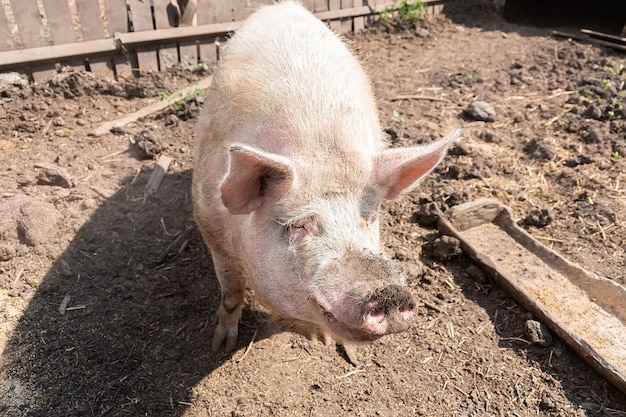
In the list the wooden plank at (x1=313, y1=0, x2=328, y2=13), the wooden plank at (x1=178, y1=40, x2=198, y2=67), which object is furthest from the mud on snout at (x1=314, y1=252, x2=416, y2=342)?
the wooden plank at (x1=313, y1=0, x2=328, y2=13)

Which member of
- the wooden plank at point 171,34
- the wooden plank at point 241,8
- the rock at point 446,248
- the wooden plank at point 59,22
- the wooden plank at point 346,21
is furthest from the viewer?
the wooden plank at point 346,21

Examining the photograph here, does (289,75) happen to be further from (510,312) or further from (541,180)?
(541,180)

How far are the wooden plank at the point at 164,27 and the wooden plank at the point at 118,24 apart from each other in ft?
1.41

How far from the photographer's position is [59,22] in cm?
628

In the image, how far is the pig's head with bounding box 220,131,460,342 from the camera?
2197mm

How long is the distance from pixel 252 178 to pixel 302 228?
36 cm

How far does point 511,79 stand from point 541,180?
9.08 ft

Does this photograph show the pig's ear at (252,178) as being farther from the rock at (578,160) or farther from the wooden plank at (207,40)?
the wooden plank at (207,40)

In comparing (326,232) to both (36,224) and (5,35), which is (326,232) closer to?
(36,224)

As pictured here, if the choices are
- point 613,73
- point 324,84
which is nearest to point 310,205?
point 324,84

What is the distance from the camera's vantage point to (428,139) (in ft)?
20.2

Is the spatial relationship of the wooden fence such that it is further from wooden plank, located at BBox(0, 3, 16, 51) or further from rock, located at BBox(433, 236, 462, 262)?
rock, located at BBox(433, 236, 462, 262)

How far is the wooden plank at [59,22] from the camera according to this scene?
6.22 metres

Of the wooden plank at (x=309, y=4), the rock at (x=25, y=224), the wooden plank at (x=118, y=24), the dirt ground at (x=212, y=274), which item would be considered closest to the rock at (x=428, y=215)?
the dirt ground at (x=212, y=274)
